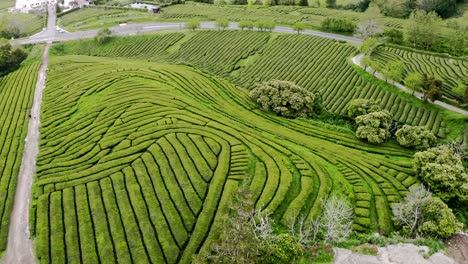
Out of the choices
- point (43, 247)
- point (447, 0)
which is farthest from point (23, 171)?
point (447, 0)

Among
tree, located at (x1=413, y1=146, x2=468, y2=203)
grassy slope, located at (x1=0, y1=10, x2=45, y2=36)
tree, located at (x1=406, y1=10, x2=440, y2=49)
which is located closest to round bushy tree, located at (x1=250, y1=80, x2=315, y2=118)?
tree, located at (x1=413, y1=146, x2=468, y2=203)

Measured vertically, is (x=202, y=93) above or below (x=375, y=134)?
above

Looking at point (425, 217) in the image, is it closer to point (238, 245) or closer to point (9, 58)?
point (238, 245)

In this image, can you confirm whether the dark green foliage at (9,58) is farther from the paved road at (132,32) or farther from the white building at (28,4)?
the white building at (28,4)

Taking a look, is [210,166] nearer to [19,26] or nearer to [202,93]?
[202,93]

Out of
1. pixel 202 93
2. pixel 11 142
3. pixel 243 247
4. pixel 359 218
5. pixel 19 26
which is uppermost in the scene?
pixel 19 26

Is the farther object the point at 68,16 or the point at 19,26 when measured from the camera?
the point at 68,16

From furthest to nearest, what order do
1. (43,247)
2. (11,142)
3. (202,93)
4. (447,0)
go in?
1. (447,0)
2. (202,93)
3. (11,142)
4. (43,247)

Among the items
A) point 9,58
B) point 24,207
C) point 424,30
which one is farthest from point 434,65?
point 9,58
